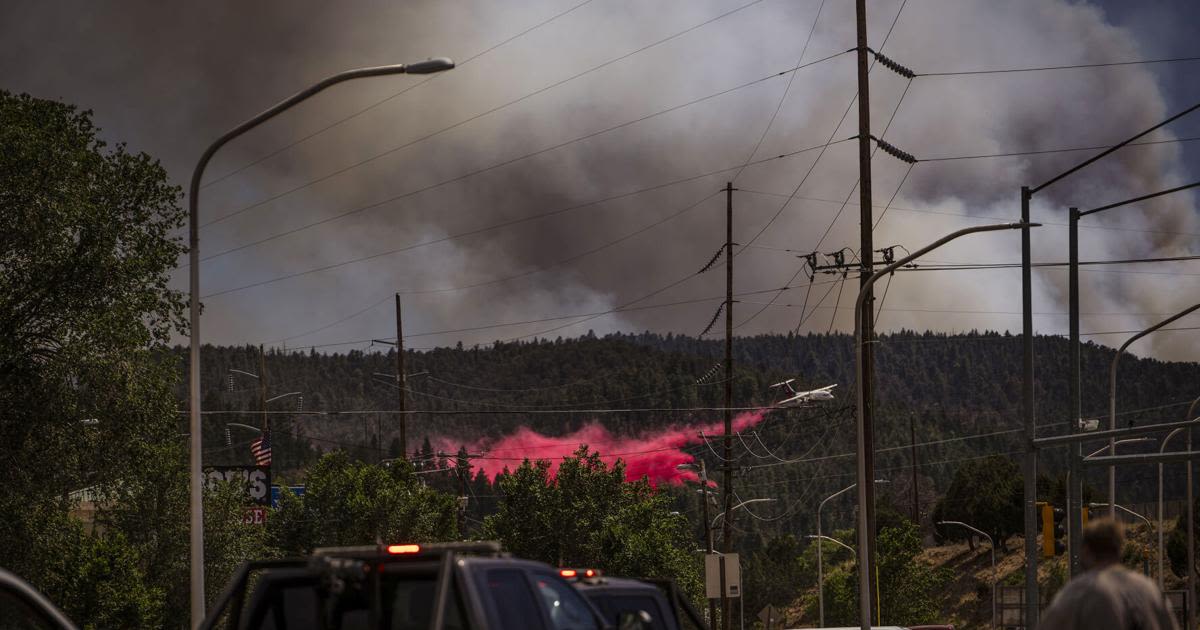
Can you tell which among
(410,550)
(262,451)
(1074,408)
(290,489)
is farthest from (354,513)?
(410,550)

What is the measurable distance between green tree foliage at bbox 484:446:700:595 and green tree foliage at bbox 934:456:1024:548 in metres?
59.0

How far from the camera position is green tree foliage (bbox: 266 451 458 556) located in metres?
67.5

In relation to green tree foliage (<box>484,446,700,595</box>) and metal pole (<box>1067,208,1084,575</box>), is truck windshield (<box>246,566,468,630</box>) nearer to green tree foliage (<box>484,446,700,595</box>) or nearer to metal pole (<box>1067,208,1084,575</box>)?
metal pole (<box>1067,208,1084,575</box>)

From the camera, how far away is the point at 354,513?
67.8 metres

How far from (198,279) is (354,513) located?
48321mm

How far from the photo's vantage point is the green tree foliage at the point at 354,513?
6750 cm

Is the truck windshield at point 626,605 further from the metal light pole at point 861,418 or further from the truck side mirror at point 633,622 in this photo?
the metal light pole at point 861,418

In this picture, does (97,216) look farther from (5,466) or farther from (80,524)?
(80,524)

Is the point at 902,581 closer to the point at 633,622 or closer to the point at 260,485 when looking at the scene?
the point at 260,485

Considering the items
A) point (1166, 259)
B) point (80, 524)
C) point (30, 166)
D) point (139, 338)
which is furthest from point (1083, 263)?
point (80, 524)

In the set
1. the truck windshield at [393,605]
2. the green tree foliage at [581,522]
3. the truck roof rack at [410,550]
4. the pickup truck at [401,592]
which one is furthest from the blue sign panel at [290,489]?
the truck windshield at [393,605]

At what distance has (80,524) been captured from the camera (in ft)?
138

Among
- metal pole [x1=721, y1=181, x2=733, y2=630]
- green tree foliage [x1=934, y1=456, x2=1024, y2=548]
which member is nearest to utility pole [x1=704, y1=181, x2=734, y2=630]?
metal pole [x1=721, y1=181, x2=733, y2=630]

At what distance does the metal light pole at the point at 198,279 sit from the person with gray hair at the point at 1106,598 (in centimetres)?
1149
